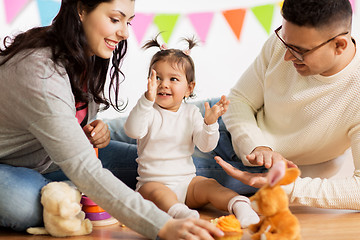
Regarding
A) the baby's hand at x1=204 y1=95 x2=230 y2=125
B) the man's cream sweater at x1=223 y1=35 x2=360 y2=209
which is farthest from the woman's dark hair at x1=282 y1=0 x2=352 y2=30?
the baby's hand at x1=204 y1=95 x2=230 y2=125

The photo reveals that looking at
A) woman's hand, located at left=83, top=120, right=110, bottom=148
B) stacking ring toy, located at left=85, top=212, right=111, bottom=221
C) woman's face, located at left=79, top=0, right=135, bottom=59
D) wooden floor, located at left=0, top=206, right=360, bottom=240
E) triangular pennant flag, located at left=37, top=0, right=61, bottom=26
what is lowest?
wooden floor, located at left=0, top=206, right=360, bottom=240

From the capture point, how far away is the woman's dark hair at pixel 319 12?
1431 mm

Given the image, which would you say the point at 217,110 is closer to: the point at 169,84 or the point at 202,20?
the point at 169,84

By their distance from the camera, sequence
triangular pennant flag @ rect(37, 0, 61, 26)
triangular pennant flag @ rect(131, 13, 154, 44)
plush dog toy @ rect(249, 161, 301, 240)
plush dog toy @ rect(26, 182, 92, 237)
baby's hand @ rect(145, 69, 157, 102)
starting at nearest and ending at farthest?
plush dog toy @ rect(249, 161, 301, 240)
plush dog toy @ rect(26, 182, 92, 237)
baby's hand @ rect(145, 69, 157, 102)
triangular pennant flag @ rect(37, 0, 61, 26)
triangular pennant flag @ rect(131, 13, 154, 44)

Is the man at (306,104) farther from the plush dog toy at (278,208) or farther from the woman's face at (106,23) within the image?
the woman's face at (106,23)

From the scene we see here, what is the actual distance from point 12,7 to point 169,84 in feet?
6.09

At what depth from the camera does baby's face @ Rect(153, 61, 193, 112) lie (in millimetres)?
1670

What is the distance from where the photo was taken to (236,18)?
3.39m

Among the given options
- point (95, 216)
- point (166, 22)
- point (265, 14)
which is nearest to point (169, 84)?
point (95, 216)

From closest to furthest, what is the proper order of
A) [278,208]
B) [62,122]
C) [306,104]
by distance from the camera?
[278,208], [62,122], [306,104]

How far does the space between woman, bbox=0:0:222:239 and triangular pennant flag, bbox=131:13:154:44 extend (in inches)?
69.3

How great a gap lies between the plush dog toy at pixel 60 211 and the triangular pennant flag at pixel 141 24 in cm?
211

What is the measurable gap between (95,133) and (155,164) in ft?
0.79

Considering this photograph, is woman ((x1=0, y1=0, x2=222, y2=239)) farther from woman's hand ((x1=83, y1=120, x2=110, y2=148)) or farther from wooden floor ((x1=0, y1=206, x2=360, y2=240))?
wooden floor ((x1=0, y1=206, x2=360, y2=240))
